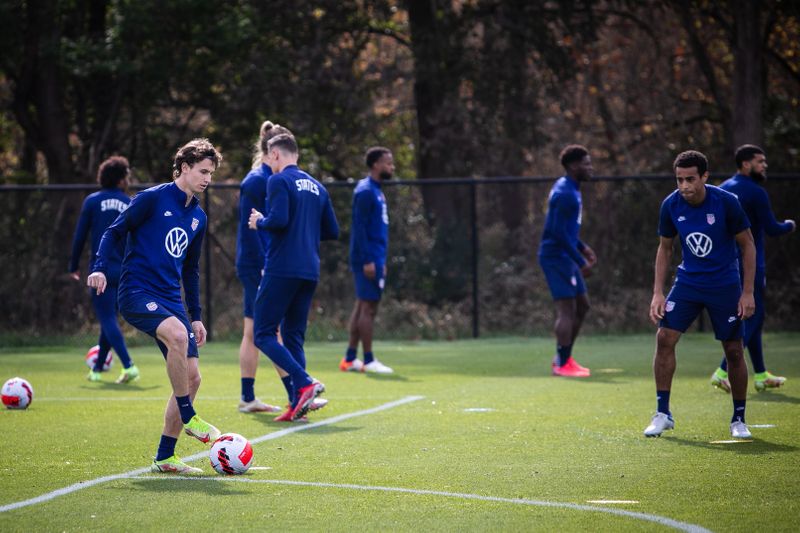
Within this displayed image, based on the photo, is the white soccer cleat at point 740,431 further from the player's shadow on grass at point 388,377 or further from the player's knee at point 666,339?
the player's shadow on grass at point 388,377

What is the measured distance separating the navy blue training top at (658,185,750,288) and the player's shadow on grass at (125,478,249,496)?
374cm

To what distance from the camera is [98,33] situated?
2398cm

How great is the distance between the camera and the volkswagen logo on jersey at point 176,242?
748 cm

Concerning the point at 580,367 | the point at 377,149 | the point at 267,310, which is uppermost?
the point at 377,149

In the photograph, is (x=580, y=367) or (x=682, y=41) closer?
(x=580, y=367)

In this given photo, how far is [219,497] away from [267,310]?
129 inches

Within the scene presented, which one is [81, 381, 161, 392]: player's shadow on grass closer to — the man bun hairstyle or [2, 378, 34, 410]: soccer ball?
[2, 378, 34, 410]: soccer ball

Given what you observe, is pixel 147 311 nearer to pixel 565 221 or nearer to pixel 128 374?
pixel 128 374

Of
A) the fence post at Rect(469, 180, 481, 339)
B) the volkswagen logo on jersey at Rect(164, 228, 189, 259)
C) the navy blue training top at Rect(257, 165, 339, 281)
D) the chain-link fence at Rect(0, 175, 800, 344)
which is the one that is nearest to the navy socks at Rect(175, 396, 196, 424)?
the volkswagen logo on jersey at Rect(164, 228, 189, 259)

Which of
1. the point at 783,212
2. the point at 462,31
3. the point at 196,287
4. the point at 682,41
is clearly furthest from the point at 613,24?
the point at 196,287

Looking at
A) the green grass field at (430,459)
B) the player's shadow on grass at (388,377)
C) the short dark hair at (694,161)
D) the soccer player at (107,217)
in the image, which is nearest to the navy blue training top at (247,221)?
the green grass field at (430,459)

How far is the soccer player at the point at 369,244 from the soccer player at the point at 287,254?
3778 mm

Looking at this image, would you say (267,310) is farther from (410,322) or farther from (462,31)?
(462,31)

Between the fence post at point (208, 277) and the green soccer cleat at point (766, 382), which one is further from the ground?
the fence post at point (208, 277)
